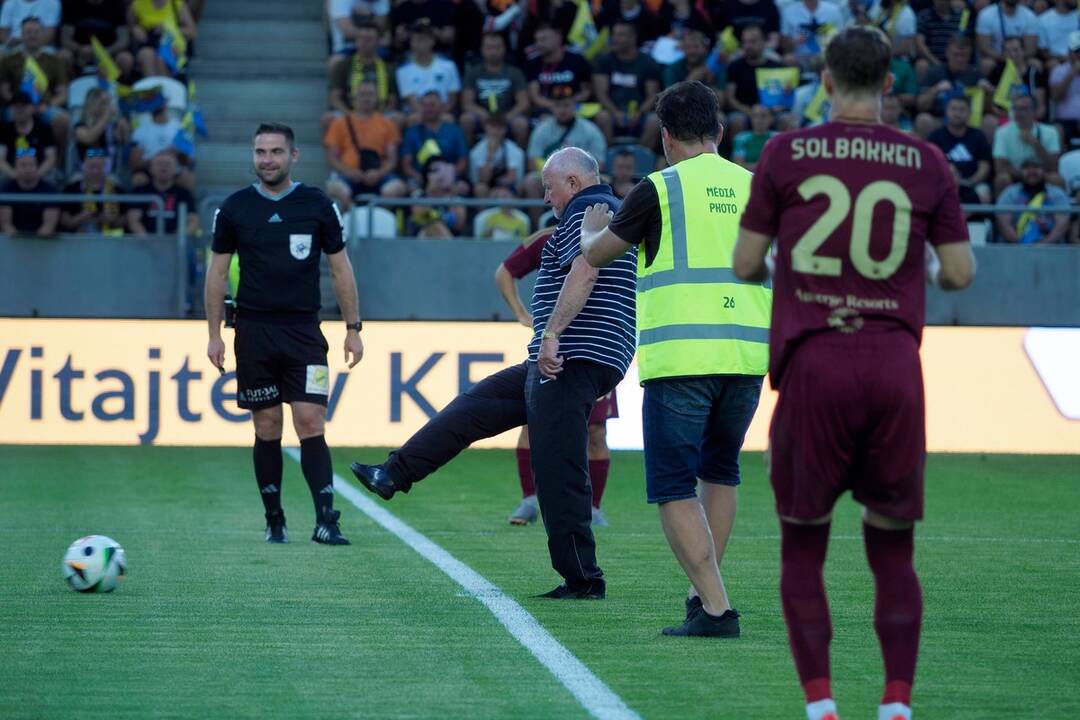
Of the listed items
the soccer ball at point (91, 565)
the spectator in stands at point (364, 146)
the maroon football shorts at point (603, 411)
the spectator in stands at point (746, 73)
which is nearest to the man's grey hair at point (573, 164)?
the soccer ball at point (91, 565)

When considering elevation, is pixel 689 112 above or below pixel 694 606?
above

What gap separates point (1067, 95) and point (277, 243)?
13592mm

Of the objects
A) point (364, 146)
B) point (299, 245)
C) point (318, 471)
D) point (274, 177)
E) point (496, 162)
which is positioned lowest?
point (318, 471)

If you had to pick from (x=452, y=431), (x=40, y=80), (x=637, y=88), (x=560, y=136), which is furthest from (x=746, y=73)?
(x=452, y=431)

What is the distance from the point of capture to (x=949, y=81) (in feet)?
68.2

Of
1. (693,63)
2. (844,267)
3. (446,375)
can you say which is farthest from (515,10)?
(844,267)

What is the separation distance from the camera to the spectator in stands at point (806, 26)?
20969mm

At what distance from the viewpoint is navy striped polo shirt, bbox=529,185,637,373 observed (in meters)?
7.82

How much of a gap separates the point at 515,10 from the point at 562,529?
47.5ft

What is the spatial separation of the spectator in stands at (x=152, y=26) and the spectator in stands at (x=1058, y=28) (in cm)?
1000

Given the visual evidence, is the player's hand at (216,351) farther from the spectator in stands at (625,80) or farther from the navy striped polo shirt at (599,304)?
the spectator in stands at (625,80)

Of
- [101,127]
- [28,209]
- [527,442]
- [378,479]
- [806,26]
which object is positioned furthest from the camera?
[806,26]

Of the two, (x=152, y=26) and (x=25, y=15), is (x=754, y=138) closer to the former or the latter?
(x=152, y=26)

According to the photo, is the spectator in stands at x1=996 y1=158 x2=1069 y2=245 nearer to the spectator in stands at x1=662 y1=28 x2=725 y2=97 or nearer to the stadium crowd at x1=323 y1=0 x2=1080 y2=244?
the stadium crowd at x1=323 y1=0 x2=1080 y2=244
